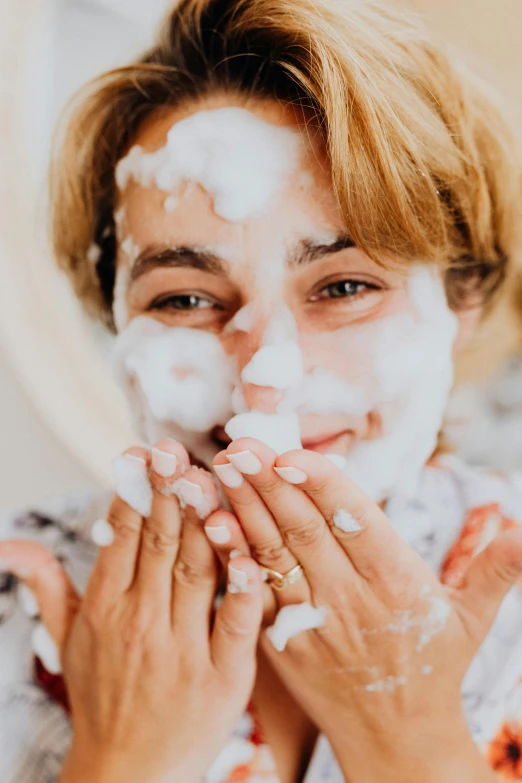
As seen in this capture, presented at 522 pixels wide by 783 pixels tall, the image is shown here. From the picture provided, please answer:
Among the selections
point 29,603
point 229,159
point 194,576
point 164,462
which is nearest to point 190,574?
point 194,576

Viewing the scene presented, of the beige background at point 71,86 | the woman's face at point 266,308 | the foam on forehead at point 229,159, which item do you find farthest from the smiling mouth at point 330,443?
the beige background at point 71,86

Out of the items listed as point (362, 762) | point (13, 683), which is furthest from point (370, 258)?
point (13, 683)

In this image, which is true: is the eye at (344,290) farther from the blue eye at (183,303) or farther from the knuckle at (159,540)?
the knuckle at (159,540)

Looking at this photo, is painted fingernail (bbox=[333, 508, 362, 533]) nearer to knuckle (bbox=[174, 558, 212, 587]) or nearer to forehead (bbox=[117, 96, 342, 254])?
knuckle (bbox=[174, 558, 212, 587])

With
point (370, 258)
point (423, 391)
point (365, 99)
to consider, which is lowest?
point (423, 391)

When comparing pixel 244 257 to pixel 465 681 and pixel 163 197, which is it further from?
pixel 465 681

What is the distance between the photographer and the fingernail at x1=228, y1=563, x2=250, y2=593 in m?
0.59

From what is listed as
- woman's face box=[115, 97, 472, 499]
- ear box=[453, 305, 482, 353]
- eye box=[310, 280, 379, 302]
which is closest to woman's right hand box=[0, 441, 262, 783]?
woman's face box=[115, 97, 472, 499]

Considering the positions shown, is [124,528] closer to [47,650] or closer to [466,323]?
[47,650]

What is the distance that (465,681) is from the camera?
694 mm

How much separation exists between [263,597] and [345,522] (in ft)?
0.41

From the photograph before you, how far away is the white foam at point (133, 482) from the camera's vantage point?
1.95 feet

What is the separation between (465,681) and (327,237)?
46cm

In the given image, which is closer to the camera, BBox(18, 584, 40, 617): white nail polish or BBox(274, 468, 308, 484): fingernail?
BBox(274, 468, 308, 484): fingernail
